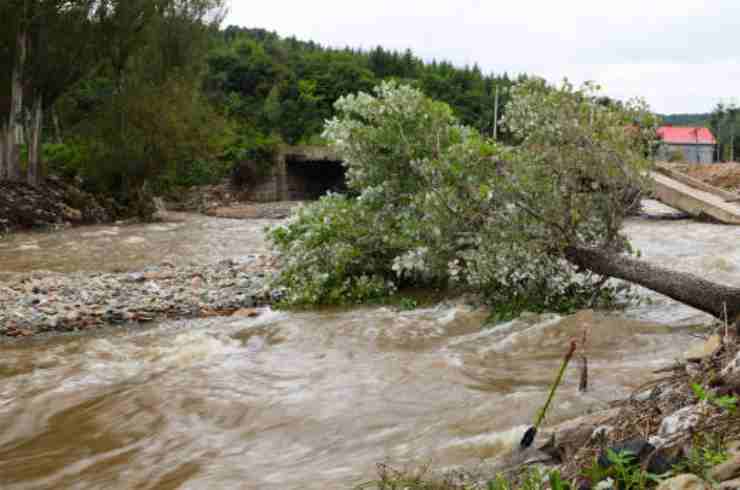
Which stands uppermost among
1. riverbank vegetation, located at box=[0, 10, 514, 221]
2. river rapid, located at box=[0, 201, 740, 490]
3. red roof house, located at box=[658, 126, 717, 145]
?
red roof house, located at box=[658, 126, 717, 145]

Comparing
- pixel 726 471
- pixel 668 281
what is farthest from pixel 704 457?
pixel 668 281

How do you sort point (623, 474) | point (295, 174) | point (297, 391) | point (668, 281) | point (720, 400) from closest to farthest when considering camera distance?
point (623, 474)
point (720, 400)
point (297, 391)
point (668, 281)
point (295, 174)

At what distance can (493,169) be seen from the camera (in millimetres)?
9000

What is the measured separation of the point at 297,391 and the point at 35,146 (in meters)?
24.3

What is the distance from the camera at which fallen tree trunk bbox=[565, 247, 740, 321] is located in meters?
6.13

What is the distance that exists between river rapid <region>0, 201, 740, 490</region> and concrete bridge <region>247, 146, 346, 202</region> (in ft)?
110

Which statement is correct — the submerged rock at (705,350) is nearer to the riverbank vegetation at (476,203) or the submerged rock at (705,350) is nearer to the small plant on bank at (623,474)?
the small plant on bank at (623,474)

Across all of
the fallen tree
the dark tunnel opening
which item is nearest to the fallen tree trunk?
the fallen tree

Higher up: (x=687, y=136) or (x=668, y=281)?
(x=687, y=136)

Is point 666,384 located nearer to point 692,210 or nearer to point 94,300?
point 94,300

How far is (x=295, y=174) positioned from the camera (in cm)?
4644

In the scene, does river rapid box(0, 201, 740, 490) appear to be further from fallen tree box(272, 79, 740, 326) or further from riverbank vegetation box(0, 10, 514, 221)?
riverbank vegetation box(0, 10, 514, 221)

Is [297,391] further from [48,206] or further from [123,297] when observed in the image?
[48,206]

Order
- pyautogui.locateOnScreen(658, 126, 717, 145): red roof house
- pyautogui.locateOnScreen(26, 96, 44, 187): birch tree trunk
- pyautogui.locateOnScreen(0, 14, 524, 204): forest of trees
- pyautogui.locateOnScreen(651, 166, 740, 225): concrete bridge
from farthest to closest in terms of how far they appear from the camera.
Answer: pyautogui.locateOnScreen(658, 126, 717, 145): red roof house
pyautogui.locateOnScreen(26, 96, 44, 187): birch tree trunk
pyautogui.locateOnScreen(0, 14, 524, 204): forest of trees
pyautogui.locateOnScreen(651, 166, 740, 225): concrete bridge
